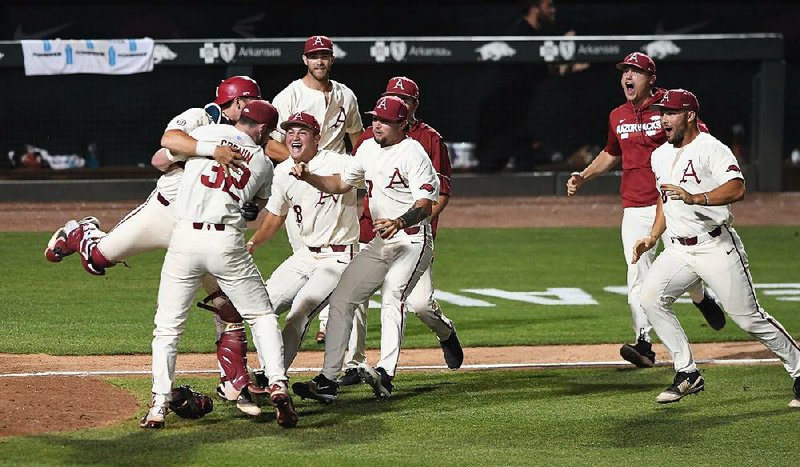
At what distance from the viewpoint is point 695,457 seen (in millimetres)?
6090

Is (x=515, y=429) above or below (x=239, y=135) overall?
below

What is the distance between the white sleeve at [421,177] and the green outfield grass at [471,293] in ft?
8.83

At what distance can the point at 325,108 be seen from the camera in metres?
8.93

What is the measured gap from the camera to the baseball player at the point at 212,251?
21.2 ft

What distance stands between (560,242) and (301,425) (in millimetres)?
9172

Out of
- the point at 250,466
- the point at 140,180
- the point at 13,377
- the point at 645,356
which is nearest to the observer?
the point at 250,466

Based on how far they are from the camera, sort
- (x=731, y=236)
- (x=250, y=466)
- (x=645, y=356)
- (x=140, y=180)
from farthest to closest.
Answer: (x=140, y=180) → (x=645, y=356) → (x=731, y=236) → (x=250, y=466)

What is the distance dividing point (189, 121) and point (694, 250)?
292cm

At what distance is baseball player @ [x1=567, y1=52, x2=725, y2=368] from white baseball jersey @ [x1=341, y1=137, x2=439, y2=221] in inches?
66.6

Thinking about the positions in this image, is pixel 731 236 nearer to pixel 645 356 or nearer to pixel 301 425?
pixel 645 356

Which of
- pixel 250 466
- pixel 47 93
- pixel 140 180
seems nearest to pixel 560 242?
pixel 140 180

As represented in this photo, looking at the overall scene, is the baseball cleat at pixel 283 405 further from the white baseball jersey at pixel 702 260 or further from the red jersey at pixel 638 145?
the red jersey at pixel 638 145

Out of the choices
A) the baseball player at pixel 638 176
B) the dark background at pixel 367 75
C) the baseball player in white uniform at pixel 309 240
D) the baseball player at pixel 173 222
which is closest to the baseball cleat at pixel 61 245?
the baseball player at pixel 173 222

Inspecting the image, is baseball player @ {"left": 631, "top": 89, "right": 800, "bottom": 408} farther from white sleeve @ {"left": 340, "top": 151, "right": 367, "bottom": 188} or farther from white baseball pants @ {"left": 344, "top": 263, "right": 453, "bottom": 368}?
white sleeve @ {"left": 340, "top": 151, "right": 367, "bottom": 188}
